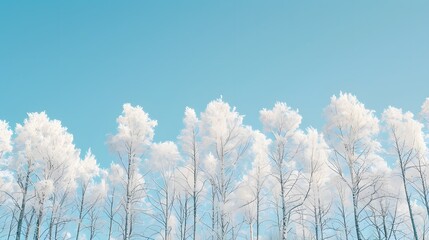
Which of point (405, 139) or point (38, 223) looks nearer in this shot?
point (38, 223)

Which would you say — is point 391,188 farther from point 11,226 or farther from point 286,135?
point 11,226

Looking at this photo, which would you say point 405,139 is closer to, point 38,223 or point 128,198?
point 128,198

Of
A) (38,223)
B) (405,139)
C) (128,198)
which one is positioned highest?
(405,139)

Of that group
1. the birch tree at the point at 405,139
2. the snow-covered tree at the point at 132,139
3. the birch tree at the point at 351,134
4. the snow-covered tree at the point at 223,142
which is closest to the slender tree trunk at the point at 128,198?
the snow-covered tree at the point at 132,139

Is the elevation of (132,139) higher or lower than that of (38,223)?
higher

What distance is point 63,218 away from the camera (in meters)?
23.6

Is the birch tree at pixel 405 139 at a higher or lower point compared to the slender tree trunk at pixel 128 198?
higher

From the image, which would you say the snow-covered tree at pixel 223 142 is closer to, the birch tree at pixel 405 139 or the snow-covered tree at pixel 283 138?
the snow-covered tree at pixel 283 138

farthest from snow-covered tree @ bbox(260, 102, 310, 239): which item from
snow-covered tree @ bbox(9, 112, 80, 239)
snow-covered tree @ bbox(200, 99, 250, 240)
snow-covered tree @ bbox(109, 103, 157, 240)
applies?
snow-covered tree @ bbox(9, 112, 80, 239)

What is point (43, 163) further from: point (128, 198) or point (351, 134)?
point (351, 134)

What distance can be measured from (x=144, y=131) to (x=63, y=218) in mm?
7680

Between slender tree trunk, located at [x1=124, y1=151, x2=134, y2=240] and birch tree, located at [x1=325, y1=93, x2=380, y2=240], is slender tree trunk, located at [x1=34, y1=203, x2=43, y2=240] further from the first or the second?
birch tree, located at [x1=325, y1=93, x2=380, y2=240]

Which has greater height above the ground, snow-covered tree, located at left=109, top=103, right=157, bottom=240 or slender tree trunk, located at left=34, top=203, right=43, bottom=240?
snow-covered tree, located at left=109, top=103, right=157, bottom=240

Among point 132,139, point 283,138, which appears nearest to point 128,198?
point 132,139
